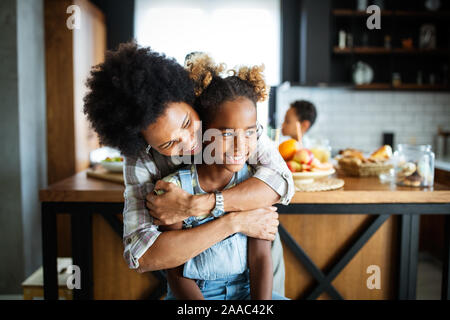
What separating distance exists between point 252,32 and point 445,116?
Answer: 2524 millimetres

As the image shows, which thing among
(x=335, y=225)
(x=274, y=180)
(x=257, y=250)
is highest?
(x=274, y=180)

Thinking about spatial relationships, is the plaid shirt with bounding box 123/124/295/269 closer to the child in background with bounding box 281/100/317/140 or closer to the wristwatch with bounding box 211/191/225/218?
the wristwatch with bounding box 211/191/225/218

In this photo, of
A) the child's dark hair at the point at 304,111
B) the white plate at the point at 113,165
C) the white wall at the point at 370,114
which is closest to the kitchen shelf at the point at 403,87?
the white wall at the point at 370,114

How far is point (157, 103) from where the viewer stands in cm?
90

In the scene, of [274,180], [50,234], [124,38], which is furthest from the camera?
[124,38]

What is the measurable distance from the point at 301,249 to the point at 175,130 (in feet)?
3.65

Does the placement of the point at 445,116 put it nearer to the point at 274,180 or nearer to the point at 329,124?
the point at 329,124

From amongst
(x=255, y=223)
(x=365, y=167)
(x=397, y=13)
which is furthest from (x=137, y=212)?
(x=397, y=13)

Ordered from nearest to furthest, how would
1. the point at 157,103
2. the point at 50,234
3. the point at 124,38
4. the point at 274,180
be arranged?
the point at 157,103, the point at 274,180, the point at 50,234, the point at 124,38

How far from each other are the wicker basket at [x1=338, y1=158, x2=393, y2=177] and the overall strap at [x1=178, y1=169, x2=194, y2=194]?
1118mm

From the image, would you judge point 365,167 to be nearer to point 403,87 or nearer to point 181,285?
point 181,285

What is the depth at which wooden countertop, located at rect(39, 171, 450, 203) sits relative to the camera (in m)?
1.52
